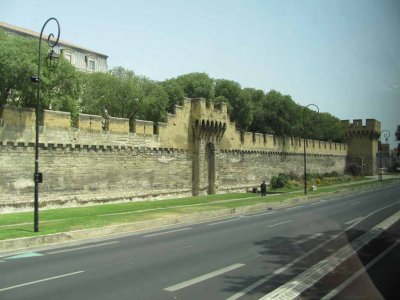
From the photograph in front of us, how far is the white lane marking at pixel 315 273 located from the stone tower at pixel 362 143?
6887 centimetres

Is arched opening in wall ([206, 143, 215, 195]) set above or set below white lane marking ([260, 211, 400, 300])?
above

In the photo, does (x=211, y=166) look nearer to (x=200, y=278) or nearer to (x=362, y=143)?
A: (x=200, y=278)

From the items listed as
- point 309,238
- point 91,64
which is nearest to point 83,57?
point 91,64

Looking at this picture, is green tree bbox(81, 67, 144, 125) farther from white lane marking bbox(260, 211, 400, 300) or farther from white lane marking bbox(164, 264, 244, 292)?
white lane marking bbox(164, 264, 244, 292)

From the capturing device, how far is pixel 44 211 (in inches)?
971

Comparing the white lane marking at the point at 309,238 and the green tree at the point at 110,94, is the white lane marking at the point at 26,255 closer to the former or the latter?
the white lane marking at the point at 309,238

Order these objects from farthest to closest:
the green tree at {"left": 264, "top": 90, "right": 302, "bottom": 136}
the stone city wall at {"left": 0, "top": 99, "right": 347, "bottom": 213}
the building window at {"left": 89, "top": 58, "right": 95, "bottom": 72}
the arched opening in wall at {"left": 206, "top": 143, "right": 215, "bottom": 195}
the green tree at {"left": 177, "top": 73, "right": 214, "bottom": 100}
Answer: the building window at {"left": 89, "top": 58, "right": 95, "bottom": 72}, the green tree at {"left": 264, "top": 90, "right": 302, "bottom": 136}, the green tree at {"left": 177, "top": 73, "right": 214, "bottom": 100}, the arched opening in wall at {"left": 206, "top": 143, "right": 215, "bottom": 195}, the stone city wall at {"left": 0, "top": 99, "right": 347, "bottom": 213}

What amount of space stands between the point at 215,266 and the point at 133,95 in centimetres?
3488

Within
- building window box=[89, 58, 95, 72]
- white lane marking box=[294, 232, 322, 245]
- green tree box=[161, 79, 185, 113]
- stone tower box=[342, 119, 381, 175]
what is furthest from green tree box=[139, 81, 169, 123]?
stone tower box=[342, 119, 381, 175]

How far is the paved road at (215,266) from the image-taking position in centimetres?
859

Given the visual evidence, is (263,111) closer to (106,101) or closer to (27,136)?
(106,101)

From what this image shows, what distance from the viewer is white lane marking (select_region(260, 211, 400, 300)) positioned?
7869 mm

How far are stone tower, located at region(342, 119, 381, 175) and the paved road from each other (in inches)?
2581

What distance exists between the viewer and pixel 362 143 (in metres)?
79.7
